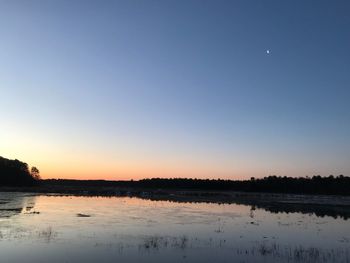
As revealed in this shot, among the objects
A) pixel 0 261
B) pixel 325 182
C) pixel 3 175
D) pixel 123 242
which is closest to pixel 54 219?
pixel 123 242

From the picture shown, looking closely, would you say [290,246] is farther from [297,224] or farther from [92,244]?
[297,224]

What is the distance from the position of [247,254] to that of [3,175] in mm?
117498

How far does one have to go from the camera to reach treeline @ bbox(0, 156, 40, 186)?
130m

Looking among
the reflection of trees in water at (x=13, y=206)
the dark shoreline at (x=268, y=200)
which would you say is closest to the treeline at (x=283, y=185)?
the dark shoreline at (x=268, y=200)

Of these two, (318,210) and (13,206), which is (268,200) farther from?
(13,206)

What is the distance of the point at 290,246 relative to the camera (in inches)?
1053

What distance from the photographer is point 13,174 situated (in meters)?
133

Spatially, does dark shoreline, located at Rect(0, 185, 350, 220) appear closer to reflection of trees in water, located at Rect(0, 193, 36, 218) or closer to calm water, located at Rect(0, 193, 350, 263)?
calm water, located at Rect(0, 193, 350, 263)

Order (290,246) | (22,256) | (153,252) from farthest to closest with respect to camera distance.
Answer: (290,246), (153,252), (22,256)

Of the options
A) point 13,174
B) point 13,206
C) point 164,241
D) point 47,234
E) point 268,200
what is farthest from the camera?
point 13,174

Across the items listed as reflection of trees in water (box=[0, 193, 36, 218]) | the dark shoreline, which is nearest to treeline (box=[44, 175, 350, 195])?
the dark shoreline

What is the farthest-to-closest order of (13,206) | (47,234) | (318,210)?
(318,210) → (13,206) → (47,234)

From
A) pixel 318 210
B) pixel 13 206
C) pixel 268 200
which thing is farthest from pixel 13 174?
pixel 318 210

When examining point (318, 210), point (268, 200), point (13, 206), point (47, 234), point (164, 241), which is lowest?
point (164, 241)
